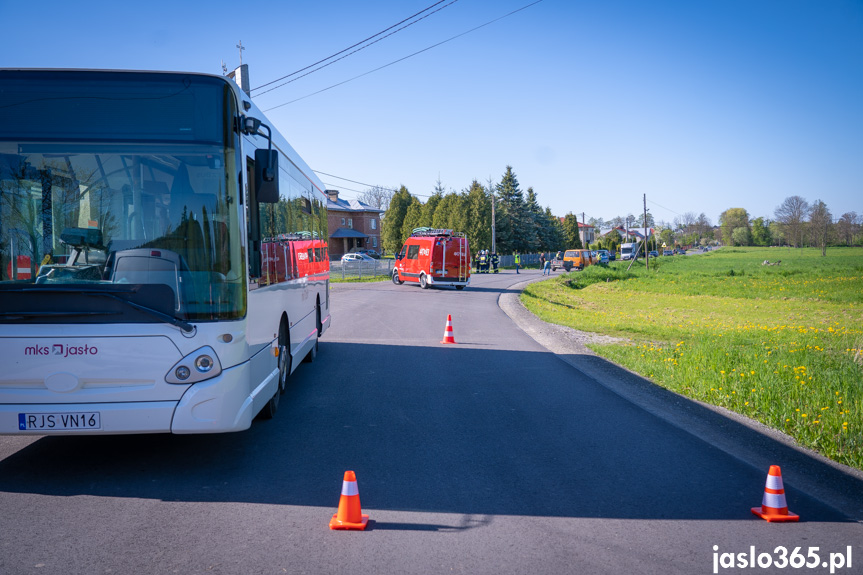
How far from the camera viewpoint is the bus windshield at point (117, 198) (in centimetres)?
486

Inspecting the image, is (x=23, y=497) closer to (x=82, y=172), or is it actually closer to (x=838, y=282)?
(x=82, y=172)

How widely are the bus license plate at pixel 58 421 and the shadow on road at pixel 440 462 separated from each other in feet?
1.60

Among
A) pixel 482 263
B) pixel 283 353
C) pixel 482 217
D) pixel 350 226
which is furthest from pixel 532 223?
pixel 283 353

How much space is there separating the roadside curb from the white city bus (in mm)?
4647

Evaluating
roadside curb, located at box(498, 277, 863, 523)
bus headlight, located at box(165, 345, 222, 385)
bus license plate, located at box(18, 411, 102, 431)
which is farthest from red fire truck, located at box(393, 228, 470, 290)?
bus license plate, located at box(18, 411, 102, 431)

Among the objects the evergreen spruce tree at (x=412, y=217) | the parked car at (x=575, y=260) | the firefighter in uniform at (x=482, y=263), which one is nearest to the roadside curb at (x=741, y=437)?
the firefighter in uniform at (x=482, y=263)

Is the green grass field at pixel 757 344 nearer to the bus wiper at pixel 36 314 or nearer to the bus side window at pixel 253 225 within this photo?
the bus side window at pixel 253 225

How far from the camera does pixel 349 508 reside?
13.7 feet

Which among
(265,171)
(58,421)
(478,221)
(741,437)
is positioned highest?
(478,221)

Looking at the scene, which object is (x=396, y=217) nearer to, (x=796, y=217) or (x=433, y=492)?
(x=796, y=217)

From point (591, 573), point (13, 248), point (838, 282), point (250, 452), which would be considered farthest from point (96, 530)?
point (838, 282)

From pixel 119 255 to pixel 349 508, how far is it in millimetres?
2605

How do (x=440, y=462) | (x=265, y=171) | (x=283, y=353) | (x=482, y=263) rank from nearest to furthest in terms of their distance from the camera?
1. (x=265, y=171)
2. (x=440, y=462)
3. (x=283, y=353)
4. (x=482, y=263)

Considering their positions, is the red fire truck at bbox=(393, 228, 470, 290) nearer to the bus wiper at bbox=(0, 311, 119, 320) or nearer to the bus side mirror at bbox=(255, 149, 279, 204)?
the bus side mirror at bbox=(255, 149, 279, 204)
